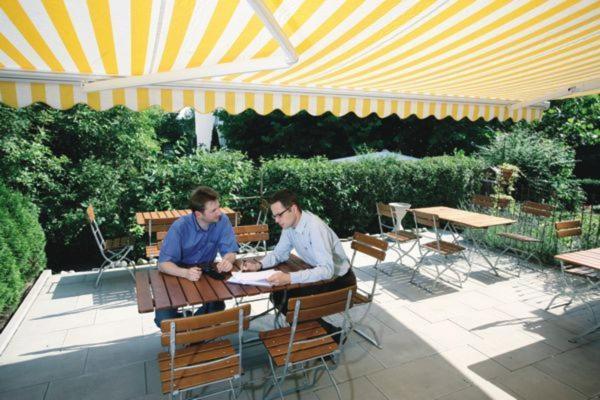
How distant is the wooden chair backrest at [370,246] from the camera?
4520 mm

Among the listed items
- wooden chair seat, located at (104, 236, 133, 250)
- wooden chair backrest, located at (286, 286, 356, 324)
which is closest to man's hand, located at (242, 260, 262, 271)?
wooden chair backrest, located at (286, 286, 356, 324)

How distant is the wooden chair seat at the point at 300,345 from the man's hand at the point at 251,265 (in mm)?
714

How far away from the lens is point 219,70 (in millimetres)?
3391

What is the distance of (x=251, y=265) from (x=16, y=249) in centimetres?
364

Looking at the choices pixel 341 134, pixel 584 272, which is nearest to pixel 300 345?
pixel 584 272

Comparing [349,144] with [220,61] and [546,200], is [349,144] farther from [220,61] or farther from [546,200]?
[220,61]

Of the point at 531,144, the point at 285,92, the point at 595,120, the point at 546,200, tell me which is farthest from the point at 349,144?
the point at 285,92

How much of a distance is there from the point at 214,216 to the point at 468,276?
5.09 m

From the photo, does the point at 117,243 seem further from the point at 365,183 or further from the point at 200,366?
the point at 365,183

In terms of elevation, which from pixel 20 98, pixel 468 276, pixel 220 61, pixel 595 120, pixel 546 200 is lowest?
pixel 468 276

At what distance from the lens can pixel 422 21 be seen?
292 centimetres

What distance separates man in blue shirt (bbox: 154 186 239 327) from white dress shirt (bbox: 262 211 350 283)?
539 mm

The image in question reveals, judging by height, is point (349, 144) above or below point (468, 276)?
above

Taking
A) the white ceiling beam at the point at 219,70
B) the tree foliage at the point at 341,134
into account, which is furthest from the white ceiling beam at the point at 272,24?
the tree foliage at the point at 341,134
